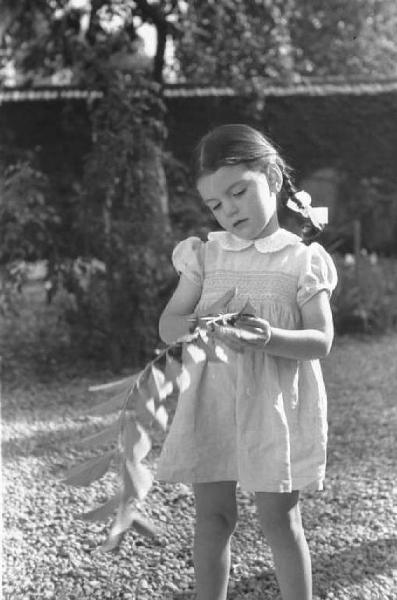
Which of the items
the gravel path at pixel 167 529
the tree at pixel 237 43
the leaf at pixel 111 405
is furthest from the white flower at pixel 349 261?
the leaf at pixel 111 405

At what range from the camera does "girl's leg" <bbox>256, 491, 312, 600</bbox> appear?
→ 205 centimetres

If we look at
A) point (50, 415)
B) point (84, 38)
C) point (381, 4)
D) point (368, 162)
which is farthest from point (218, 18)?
point (381, 4)

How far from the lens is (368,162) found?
32.3 feet

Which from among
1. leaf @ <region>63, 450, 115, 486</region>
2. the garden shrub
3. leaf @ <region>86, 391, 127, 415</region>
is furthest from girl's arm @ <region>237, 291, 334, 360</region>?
the garden shrub

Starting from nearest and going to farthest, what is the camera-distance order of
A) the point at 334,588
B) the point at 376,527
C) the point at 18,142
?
the point at 334,588
the point at 376,527
the point at 18,142

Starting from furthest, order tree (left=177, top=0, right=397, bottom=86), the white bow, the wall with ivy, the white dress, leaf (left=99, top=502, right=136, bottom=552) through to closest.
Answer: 1. the wall with ivy
2. tree (left=177, top=0, right=397, bottom=86)
3. the white bow
4. the white dress
5. leaf (left=99, top=502, right=136, bottom=552)

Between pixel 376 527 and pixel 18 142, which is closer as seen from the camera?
pixel 376 527

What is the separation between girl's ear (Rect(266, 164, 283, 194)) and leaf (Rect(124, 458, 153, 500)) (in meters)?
0.87

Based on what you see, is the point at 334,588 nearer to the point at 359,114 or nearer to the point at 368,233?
the point at 368,233

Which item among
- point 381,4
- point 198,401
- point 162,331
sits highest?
point 381,4

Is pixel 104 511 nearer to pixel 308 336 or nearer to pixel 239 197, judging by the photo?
pixel 308 336

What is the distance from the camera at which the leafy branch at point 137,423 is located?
4.91 feet

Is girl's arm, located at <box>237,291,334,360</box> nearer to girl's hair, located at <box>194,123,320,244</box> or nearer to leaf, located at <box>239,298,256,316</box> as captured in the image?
leaf, located at <box>239,298,256,316</box>

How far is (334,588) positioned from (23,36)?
15.4ft
